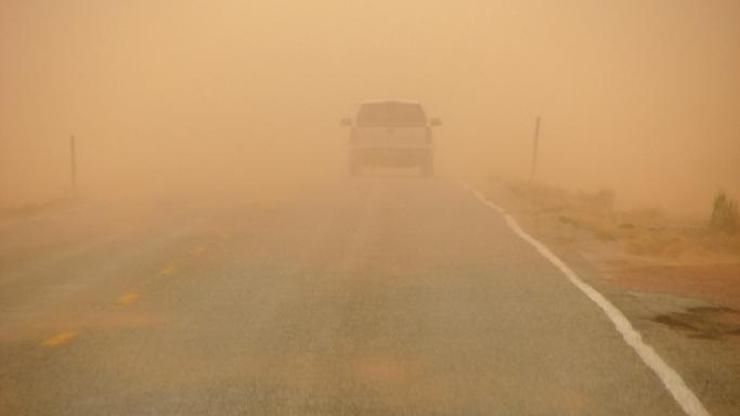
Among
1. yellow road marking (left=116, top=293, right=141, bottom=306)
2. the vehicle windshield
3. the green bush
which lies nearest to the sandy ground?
the green bush

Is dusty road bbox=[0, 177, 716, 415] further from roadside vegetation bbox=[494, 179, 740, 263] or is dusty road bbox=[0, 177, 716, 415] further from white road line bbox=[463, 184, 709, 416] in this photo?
roadside vegetation bbox=[494, 179, 740, 263]

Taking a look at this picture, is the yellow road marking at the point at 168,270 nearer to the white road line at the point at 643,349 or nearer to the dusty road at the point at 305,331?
the dusty road at the point at 305,331

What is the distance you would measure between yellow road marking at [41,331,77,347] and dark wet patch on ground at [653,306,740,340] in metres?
4.62

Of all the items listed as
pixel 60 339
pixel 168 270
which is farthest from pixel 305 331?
pixel 168 270

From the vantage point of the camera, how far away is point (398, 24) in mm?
160750

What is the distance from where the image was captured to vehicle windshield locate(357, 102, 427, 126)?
2952cm

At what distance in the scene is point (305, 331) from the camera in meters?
8.30

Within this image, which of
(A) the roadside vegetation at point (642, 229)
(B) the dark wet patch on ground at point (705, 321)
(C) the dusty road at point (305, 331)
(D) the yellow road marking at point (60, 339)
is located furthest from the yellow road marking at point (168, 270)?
(A) the roadside vegetation at point (642, 229)

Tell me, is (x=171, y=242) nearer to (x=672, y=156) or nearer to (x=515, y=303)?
(x=515, y=303)

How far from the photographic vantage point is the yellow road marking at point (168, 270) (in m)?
11.4

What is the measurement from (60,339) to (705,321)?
17.0ft

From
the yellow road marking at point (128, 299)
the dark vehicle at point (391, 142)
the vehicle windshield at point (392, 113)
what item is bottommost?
the dark vehicle at point (391, 142)

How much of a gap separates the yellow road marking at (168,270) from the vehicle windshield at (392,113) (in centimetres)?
1786

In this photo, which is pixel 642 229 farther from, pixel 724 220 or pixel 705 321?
pixel 705 321
